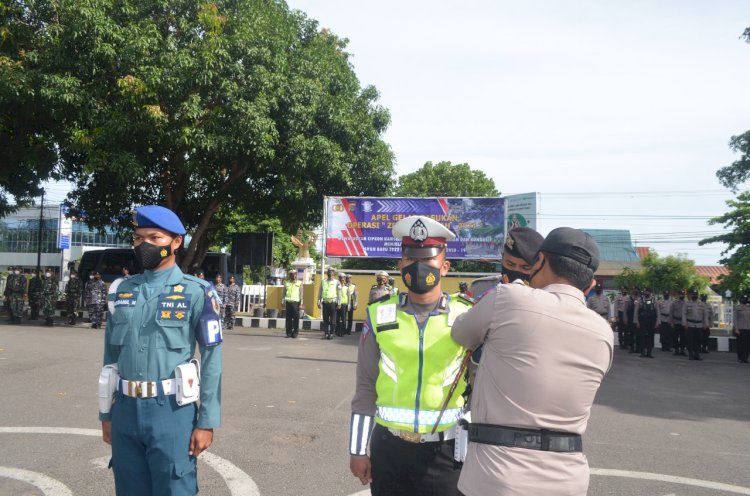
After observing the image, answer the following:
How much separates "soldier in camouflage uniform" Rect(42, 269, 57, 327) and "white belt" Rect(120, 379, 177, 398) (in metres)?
16.6

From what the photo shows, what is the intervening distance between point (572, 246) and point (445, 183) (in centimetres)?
4762

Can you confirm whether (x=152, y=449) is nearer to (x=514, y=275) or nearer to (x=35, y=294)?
(x=514, y=275)

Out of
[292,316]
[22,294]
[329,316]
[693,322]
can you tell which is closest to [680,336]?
[693,322]

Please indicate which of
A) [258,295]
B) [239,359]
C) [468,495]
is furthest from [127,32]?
[468,495]

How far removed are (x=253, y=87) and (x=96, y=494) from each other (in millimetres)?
15499

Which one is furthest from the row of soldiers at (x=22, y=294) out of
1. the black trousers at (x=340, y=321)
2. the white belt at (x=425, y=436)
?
the white belt at (x=425, y=436)

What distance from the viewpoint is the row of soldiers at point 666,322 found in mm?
16391

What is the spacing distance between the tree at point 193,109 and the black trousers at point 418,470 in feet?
52.3

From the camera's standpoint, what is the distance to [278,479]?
5.08 m

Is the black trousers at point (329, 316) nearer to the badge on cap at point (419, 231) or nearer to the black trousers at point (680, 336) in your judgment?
the black trousers at point (680, 336)

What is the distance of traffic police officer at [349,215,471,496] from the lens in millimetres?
2789

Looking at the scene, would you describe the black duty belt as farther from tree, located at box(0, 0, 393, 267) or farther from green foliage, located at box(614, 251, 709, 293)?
green foliage, located at box(614, 251, 709, 293)

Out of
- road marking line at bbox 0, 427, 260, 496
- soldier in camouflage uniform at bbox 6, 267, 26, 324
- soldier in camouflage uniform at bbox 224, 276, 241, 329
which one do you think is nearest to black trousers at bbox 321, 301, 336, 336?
soldier in camouflage uniform at bbox 224, 276, 241, 329

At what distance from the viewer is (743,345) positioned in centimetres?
1644
